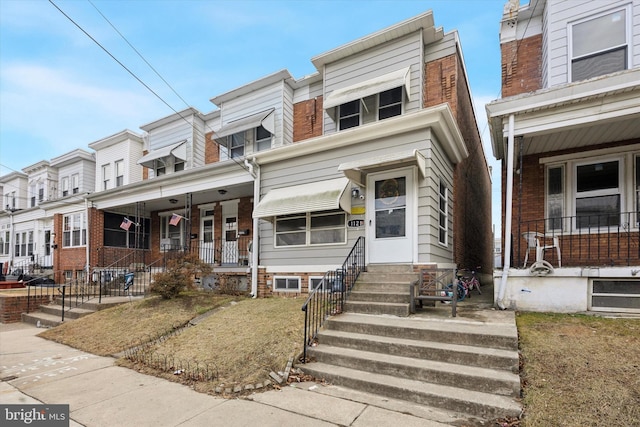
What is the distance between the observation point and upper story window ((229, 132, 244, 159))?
13109mm

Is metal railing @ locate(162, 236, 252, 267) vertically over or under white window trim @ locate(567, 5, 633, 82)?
under

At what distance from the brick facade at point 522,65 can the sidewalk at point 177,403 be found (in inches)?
333

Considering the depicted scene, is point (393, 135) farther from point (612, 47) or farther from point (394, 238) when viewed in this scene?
point (612, 47)

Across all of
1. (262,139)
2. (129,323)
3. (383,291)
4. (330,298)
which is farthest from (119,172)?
(383,291)

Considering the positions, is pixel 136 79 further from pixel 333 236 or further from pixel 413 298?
pixel 413 298

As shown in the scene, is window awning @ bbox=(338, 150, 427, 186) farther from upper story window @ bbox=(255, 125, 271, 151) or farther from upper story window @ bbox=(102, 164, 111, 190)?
upper story window @ bbox=(102, 164, 111, 190)

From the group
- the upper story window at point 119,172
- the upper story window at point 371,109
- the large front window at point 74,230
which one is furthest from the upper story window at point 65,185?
the upper story window at point 371,109

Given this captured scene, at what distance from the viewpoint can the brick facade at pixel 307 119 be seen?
11.9 meters

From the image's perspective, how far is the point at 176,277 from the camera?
909cm

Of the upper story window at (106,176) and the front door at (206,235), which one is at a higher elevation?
the upper story window at (106,176)

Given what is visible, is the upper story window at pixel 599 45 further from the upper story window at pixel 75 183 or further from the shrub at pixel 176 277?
the upper story window at pixel 75 183

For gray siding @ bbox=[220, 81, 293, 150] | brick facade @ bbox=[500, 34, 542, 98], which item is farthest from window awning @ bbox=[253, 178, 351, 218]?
brick facade @ bbox=[500, 34, 542, 98]

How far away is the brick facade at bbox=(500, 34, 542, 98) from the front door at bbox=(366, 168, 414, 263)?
408 centimetres

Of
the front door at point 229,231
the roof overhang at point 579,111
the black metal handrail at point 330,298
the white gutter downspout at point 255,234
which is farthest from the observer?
the front door at point 229,231
